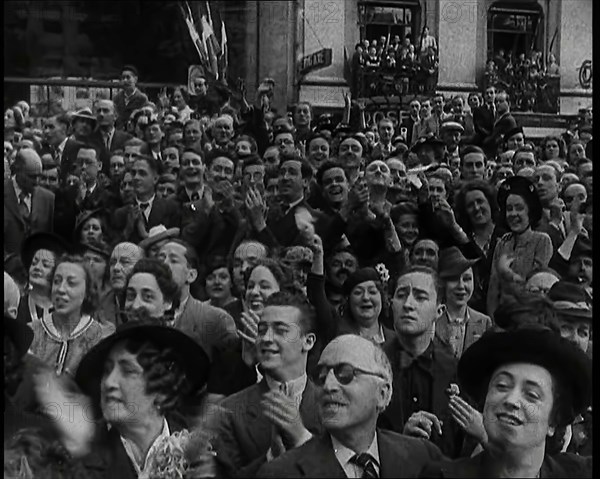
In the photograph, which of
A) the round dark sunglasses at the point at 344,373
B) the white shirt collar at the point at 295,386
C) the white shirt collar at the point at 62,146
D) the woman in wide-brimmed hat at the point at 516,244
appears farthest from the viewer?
the woman in wide-brimmed hat at the point at 516,244

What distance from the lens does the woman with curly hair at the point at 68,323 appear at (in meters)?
5.20

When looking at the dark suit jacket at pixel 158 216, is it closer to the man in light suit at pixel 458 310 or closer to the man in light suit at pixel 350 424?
the man in light suit at pixel 350 424

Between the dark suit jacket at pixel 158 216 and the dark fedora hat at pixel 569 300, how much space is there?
1.50 m

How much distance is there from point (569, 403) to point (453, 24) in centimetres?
155

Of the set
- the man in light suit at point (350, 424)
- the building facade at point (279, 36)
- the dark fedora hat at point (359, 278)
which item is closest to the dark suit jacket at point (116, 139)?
the building facade at point (279, 36)

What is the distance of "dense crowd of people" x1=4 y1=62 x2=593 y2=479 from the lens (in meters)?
5.15

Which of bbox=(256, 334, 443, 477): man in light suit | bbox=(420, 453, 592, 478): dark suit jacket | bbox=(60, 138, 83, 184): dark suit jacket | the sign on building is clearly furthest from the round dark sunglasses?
bbox=(60, 138, 83, 184): dark suit jacket

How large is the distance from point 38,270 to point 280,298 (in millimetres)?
932

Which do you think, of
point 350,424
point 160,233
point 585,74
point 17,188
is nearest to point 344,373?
point 350,424

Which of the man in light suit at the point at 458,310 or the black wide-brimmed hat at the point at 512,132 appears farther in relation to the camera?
the black wide-brimmed hat at the point at 512,132

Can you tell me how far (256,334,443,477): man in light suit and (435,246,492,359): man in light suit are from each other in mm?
315

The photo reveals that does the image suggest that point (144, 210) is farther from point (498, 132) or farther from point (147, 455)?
point (498, 132)

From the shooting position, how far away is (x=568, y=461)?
5.30 metres

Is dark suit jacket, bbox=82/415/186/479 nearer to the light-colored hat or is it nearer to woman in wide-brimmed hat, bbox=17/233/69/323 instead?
woman in wide-brimmed hat, bbox=17/233/69/323
